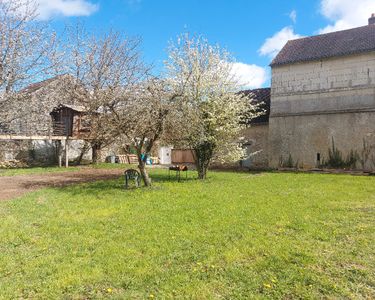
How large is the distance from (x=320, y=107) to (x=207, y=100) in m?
9.04

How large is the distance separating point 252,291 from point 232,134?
1128 centimetres

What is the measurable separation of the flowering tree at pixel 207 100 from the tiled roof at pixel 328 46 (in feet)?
22.7

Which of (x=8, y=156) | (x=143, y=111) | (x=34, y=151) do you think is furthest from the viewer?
(x=34, y=151)

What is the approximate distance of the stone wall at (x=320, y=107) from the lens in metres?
17.8

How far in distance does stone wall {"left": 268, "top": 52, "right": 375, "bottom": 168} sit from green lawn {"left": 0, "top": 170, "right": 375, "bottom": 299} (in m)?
10.8

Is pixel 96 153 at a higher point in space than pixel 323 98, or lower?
lower

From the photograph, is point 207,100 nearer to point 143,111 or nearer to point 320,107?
point 143,111

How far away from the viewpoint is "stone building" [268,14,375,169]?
699 inches

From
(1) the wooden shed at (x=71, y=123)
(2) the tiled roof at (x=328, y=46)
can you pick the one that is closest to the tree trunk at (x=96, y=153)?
(1) the wooden shed at (x=71, y=123)

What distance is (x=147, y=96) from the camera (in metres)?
10.5

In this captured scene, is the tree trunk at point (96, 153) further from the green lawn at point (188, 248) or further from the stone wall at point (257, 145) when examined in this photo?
the green lawn at point (188, 248)

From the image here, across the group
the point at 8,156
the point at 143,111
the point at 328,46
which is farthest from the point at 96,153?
the point at 328,46

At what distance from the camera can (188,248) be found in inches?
201

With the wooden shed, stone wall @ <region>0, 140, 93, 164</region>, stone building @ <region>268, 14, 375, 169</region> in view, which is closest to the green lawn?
stone building @ <region>268, 14, 375, 169</region>
